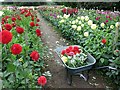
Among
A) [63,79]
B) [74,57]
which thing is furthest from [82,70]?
[63,79]

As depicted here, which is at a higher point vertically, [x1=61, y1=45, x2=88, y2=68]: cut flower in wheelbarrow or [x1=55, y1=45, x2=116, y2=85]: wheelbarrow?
[x1=61, y1=45, x2=88, y2=68]: cut flower in wheelbarrow

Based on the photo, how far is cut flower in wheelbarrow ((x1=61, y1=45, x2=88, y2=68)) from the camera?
2.56 metres

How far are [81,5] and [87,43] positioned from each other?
6.94 m

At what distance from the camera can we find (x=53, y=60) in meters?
3.20

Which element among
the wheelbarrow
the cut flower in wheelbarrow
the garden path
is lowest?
the garden path

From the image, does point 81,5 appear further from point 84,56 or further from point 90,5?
point 84,56

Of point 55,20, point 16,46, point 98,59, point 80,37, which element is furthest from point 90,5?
point 16,46

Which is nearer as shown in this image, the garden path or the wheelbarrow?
the wheelbarrow

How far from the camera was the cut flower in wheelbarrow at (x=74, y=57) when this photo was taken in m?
2.56

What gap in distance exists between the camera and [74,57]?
2633 mm

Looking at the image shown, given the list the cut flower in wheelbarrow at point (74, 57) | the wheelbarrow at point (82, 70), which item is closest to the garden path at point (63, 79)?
the wheelbarrow at point (82, 70)

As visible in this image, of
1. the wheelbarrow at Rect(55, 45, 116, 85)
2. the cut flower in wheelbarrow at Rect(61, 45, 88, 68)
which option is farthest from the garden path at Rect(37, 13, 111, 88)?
the cut flower in wheelbarrow at Rect(61, 45, 88, 68)

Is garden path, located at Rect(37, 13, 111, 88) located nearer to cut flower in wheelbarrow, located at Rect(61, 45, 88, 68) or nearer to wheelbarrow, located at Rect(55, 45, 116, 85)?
wheelbarrow, located at Rect(55, 45, 116, 85)

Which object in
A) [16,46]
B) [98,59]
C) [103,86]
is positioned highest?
[16,46]
